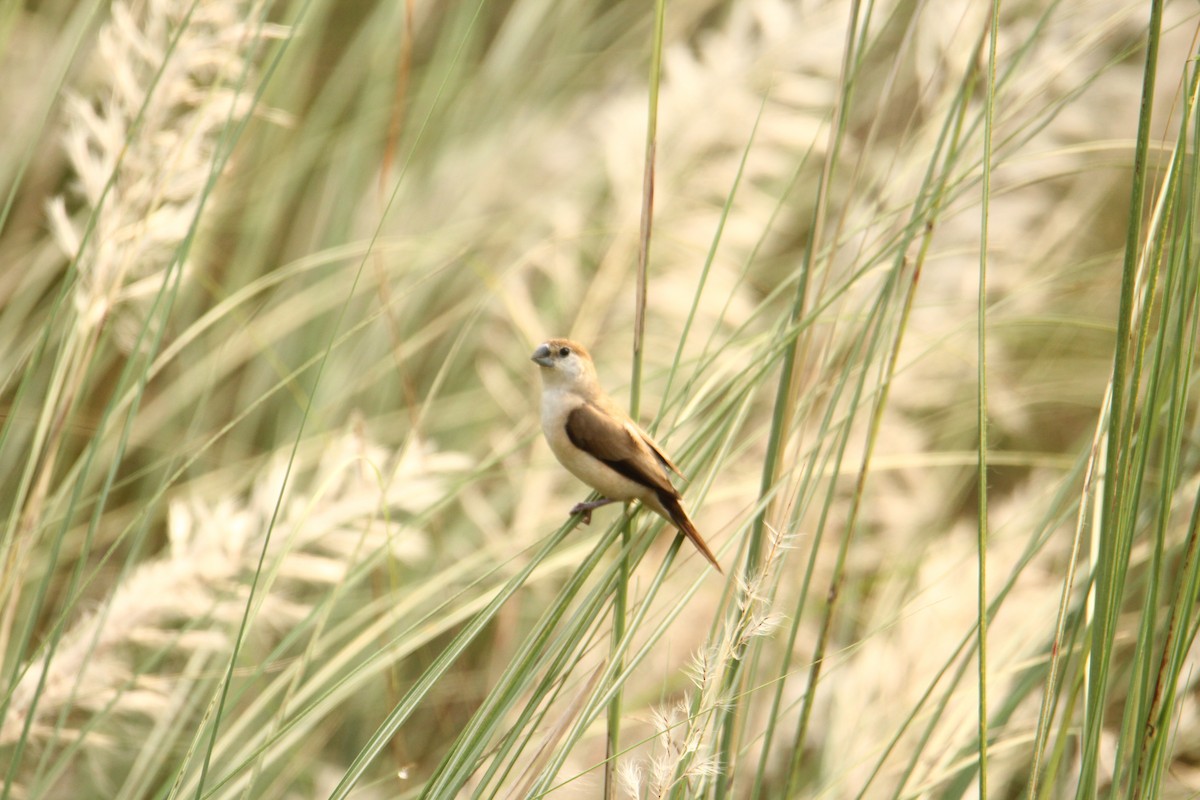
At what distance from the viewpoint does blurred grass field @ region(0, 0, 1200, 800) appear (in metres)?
1.64

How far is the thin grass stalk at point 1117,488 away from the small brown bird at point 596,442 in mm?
751

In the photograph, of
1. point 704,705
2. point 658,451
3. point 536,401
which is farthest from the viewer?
point 536,401

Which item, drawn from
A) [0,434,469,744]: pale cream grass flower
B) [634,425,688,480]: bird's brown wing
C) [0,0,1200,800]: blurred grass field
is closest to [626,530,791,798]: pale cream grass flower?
[0,0,1200,800]: blurred grass field

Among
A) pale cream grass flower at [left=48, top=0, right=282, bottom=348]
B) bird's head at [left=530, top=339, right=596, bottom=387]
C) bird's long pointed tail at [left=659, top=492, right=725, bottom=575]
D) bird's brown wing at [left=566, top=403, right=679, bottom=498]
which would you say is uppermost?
pale cream grass flower at [left=48, top=0, right=282, bottom=348]

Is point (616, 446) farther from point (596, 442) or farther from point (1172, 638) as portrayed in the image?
point (1172, 638)

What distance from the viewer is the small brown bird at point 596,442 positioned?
2.16 m

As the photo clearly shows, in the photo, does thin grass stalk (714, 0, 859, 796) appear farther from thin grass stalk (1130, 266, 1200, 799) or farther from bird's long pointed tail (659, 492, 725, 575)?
thin grass stalk (1130, 266, 1200, 799)

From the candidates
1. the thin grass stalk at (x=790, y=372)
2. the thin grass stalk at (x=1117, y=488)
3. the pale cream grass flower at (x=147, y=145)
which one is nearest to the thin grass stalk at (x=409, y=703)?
the thin grass stalk at (x=790, y=372)

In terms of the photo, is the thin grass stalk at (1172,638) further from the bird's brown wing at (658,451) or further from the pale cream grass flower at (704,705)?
the bird's brown wing at (658,451)

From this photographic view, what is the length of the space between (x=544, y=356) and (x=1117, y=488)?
1550 mm

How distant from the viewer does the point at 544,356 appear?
2650 millimetres

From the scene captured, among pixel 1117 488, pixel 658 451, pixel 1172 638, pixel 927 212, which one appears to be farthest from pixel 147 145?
pixel 1172 638

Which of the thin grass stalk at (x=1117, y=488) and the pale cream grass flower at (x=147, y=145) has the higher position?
the pale cream grass flower at (x=147, y=145)

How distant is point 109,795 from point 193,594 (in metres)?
0.66
